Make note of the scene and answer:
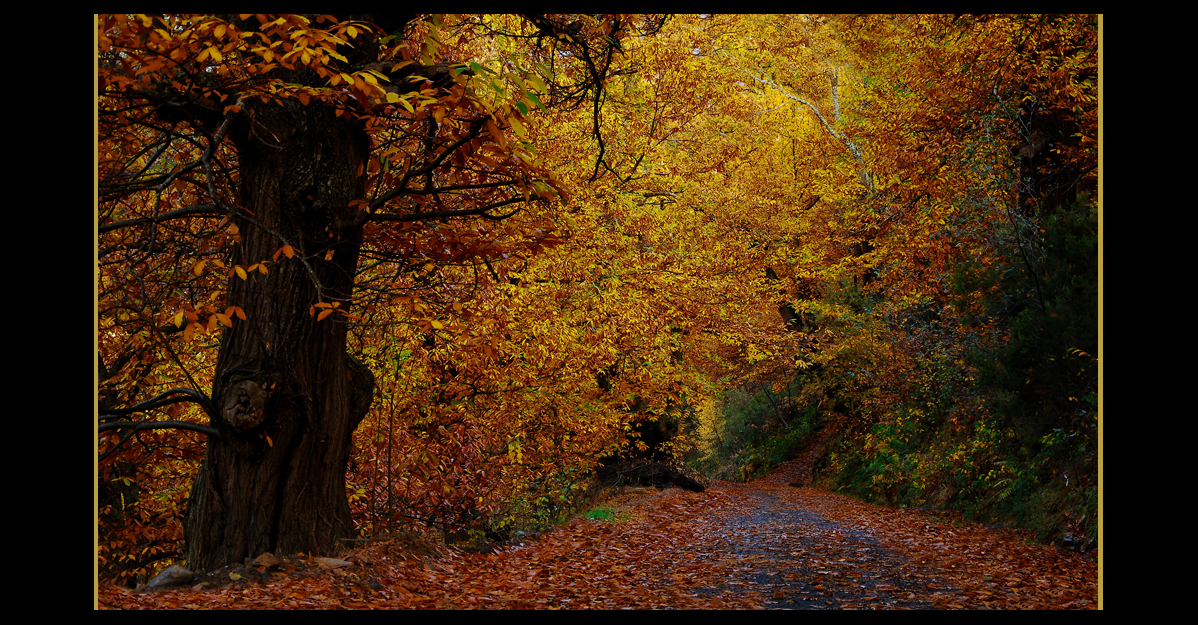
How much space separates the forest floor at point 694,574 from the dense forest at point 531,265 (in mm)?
601

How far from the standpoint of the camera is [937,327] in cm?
1220

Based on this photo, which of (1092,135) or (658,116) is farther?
(658,116)

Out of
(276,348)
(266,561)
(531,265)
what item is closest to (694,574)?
(266,561)

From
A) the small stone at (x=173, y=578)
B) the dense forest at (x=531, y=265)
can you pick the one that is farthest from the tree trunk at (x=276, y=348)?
the small stone at (x=173, y=578)

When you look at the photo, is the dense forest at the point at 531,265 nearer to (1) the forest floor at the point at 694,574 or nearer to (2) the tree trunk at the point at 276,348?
(2) the tree trunk at the point at 276,348

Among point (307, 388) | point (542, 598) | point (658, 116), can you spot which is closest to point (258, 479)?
point (307, 388)

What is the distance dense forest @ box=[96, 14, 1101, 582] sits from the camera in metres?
5.37

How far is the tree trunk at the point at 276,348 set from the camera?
557 cm

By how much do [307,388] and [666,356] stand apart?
9406 mm

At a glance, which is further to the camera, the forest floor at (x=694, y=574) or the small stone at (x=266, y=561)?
the small stone at (x=266, y=561)

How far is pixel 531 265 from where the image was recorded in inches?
423

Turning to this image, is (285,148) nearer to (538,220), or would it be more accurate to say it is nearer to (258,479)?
(538,220)

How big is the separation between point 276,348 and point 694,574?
4136mm
